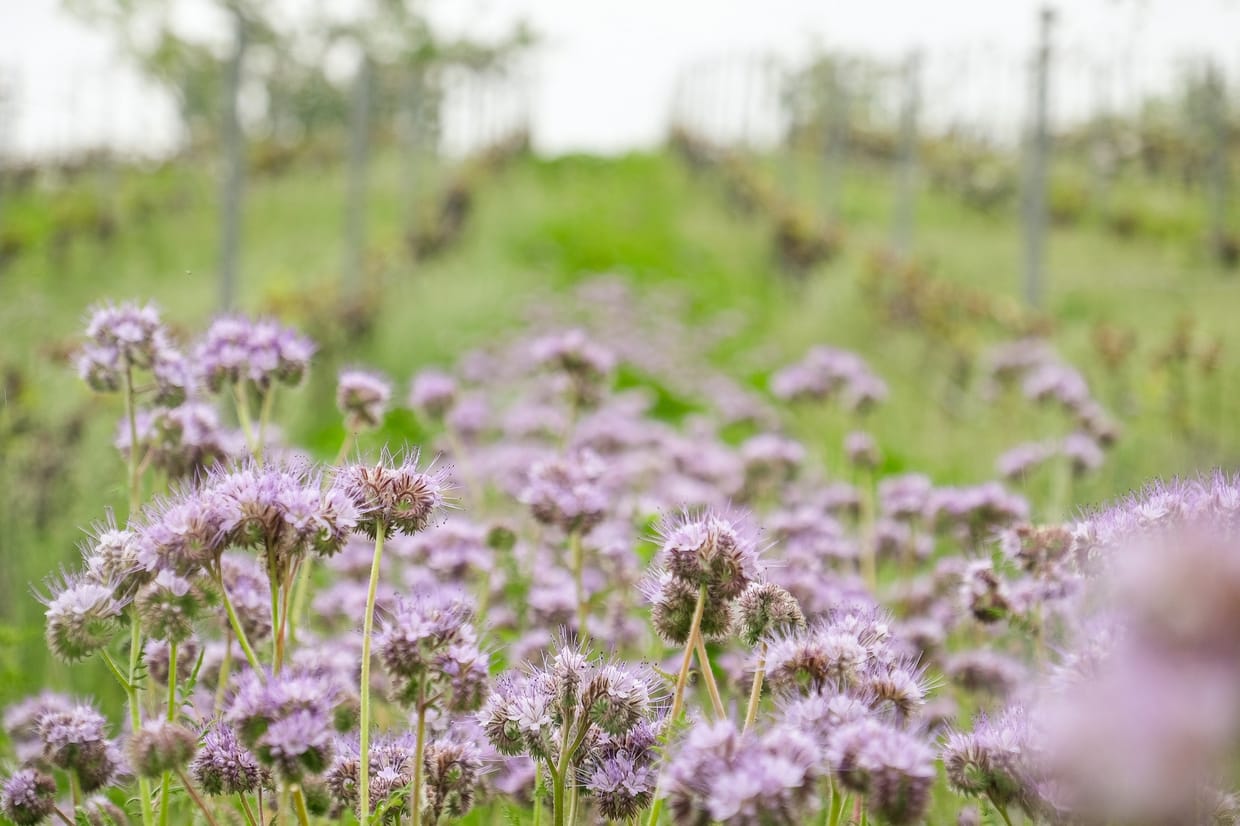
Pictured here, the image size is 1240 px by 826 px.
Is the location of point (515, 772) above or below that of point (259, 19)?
below

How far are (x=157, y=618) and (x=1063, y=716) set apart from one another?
1.72 m

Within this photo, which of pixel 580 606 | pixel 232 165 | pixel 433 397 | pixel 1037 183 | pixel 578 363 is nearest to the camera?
pixel 580 606

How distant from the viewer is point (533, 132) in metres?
41.1

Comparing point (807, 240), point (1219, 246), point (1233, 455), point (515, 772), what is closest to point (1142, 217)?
point (1219, 246)

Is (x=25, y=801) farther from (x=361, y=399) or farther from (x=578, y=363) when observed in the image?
(x=578, y=363)

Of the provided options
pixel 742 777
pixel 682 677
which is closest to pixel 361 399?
pixel 682 677

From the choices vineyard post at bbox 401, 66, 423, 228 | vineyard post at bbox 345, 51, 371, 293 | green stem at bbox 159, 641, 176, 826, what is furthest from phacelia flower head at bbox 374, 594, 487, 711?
vineyard post at bbox 401, 66, 423, 228

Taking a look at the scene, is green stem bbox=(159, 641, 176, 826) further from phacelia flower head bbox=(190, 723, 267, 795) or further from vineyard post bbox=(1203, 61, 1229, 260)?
vineyard post bbox=(1203, 61, 1229, 260)

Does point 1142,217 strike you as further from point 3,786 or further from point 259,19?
point 3,786

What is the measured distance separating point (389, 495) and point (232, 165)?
756 centimetres

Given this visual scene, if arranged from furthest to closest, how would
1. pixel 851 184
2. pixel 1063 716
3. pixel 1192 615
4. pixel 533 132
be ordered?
pixel 533 132 < pixel 851 184 < pixel 1063 716 < pixel 1192 615

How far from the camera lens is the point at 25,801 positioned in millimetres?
2188

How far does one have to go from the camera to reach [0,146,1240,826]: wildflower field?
4.91 ft

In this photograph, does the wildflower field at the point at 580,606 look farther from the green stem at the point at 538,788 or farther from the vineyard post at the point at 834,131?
the vineyard post at the point at 834,131
